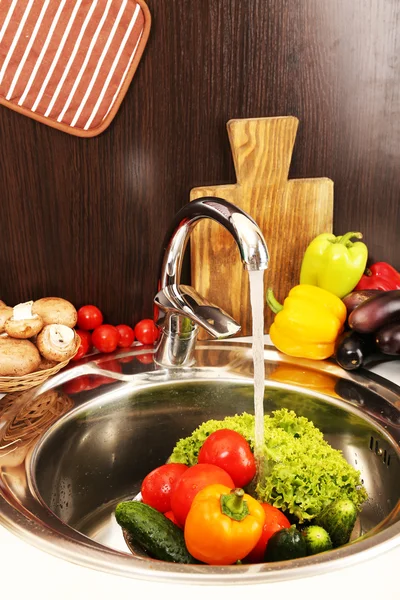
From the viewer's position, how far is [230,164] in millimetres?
1331

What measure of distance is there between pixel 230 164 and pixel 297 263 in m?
0.25

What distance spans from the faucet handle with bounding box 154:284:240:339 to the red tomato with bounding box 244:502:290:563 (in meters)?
0.32

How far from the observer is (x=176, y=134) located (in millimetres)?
1287

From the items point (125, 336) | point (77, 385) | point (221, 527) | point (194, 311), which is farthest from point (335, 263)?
point (221, 527)

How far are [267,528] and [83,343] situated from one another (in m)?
0.55

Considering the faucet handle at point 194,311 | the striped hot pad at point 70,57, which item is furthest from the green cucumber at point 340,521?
the striped hot pad at point 70,57

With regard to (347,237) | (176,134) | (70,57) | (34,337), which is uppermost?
(70,57)

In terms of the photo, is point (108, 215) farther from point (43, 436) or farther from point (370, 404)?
point (370, 404)

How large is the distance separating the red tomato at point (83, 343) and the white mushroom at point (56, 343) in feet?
0.34

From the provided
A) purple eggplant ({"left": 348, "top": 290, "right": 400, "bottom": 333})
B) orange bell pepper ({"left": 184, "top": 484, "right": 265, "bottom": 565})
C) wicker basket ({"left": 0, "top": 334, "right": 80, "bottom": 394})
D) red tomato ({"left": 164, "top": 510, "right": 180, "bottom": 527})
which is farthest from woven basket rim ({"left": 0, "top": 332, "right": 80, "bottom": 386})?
purple eggplant ({"left": 348, "top": 290, "right": 400, "bottom": 333})

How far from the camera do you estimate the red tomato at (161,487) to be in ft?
3.35

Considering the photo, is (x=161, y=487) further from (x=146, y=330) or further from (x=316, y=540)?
(x=146, y=330)

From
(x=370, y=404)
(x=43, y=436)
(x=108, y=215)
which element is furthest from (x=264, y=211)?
(x=43, y=436)

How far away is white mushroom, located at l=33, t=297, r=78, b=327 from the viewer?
122 cm
